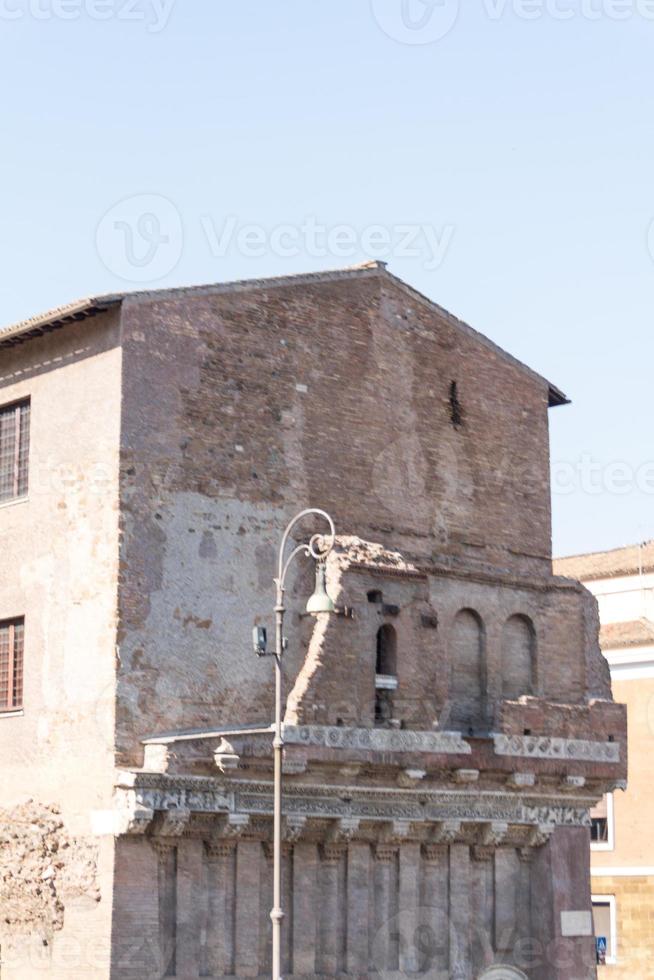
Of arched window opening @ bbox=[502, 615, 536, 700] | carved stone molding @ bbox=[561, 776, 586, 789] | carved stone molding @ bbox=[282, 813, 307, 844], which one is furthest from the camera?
arched window opening @ bbox=[502, 615, 536, 700]

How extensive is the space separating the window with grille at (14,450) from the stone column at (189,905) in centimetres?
581

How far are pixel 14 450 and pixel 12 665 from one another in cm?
323

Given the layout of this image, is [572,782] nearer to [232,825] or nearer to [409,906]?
[409,906]

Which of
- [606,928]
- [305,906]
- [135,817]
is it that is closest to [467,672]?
[305,906]

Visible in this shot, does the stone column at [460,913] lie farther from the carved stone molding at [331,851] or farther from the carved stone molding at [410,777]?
the carved stone molding at [331,851]

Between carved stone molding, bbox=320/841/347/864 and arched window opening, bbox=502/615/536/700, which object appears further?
arched window opening, bbox=502/615/536/700

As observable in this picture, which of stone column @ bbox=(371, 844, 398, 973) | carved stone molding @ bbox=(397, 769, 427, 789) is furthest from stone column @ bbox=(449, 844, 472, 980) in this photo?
carved stone molding @ bbox=(397, 769, 427, 789)

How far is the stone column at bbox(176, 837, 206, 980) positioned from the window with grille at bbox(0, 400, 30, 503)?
5.81 meters

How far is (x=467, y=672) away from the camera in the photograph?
28.3m

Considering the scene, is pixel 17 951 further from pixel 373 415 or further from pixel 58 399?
pixel 373 415

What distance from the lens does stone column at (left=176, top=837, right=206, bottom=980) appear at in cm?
2372

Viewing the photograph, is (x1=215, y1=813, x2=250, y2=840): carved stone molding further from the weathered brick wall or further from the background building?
the background building

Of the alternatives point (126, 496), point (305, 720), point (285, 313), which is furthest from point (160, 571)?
point (285, 313)

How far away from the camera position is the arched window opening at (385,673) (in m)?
26.1
